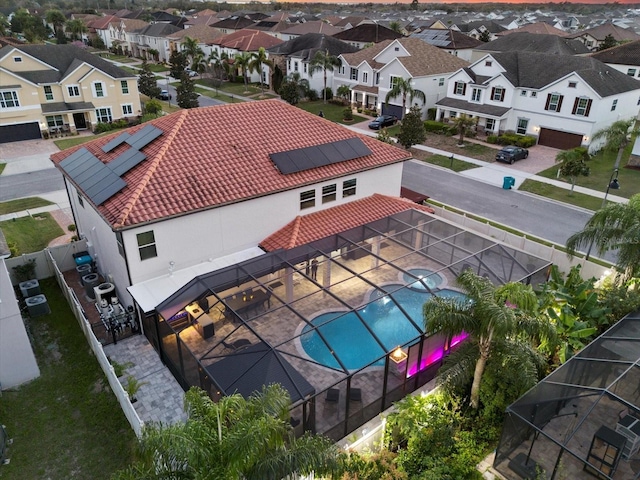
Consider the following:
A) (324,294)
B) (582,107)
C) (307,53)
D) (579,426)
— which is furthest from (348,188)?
(307,53)

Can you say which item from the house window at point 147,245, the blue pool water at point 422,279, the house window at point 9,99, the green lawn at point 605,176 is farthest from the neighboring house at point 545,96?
the house window at point 9,99

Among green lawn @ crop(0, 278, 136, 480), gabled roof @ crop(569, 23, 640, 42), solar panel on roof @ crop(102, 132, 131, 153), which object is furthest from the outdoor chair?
gabled roof @ crop(569, 23, 640, 42)

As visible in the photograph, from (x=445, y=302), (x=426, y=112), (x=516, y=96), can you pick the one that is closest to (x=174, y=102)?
(x=426, y=112)

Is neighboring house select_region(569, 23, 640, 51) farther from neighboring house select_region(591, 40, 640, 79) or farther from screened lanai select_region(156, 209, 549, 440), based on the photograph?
screened lanai select_region(156, 209, 549, 440)

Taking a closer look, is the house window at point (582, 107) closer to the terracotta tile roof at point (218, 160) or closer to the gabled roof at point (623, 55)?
the gabled roof at point (623, 55)

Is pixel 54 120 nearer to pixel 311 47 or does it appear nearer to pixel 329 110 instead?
pixel 329 110

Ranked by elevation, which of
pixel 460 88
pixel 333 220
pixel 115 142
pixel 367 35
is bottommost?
pixel 333 220
